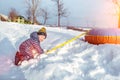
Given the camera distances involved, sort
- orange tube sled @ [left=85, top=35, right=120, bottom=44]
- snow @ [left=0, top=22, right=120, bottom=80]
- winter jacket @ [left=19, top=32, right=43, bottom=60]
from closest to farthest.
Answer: snow @ [left=0, top=22, right=120, bottom=80] → winter jacket @ [left=19, top=32, right=43, bottom=60] → orange tube sled @ [left=85, top=35, right=120, bottom=44]

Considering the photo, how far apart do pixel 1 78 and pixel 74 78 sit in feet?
5.48

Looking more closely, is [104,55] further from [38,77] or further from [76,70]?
[38,77]

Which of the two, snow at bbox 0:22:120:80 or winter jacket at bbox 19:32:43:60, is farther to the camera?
winter jacket at bbox 19:32:43:60

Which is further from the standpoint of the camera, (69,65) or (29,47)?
(29,47)

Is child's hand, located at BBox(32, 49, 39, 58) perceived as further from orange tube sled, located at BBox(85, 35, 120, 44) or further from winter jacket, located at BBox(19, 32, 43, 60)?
orange tube sled, located at BBox(85, 35, 120, 44)

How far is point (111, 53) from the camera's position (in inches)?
321

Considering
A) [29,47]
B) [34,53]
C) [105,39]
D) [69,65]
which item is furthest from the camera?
[105,39]

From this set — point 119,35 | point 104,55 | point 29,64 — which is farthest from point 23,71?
point 119,35

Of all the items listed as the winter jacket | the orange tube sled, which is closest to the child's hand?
the winter jacket

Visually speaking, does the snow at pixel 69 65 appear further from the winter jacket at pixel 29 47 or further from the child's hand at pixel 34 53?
the winter jacket at pixel 29 47

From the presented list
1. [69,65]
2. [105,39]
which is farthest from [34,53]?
[105,39]

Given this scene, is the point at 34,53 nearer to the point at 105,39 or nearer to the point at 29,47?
the point at 29,47

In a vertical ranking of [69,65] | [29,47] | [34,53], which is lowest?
[69,65]

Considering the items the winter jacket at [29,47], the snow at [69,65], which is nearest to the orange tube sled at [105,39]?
the snow at [69,65]
